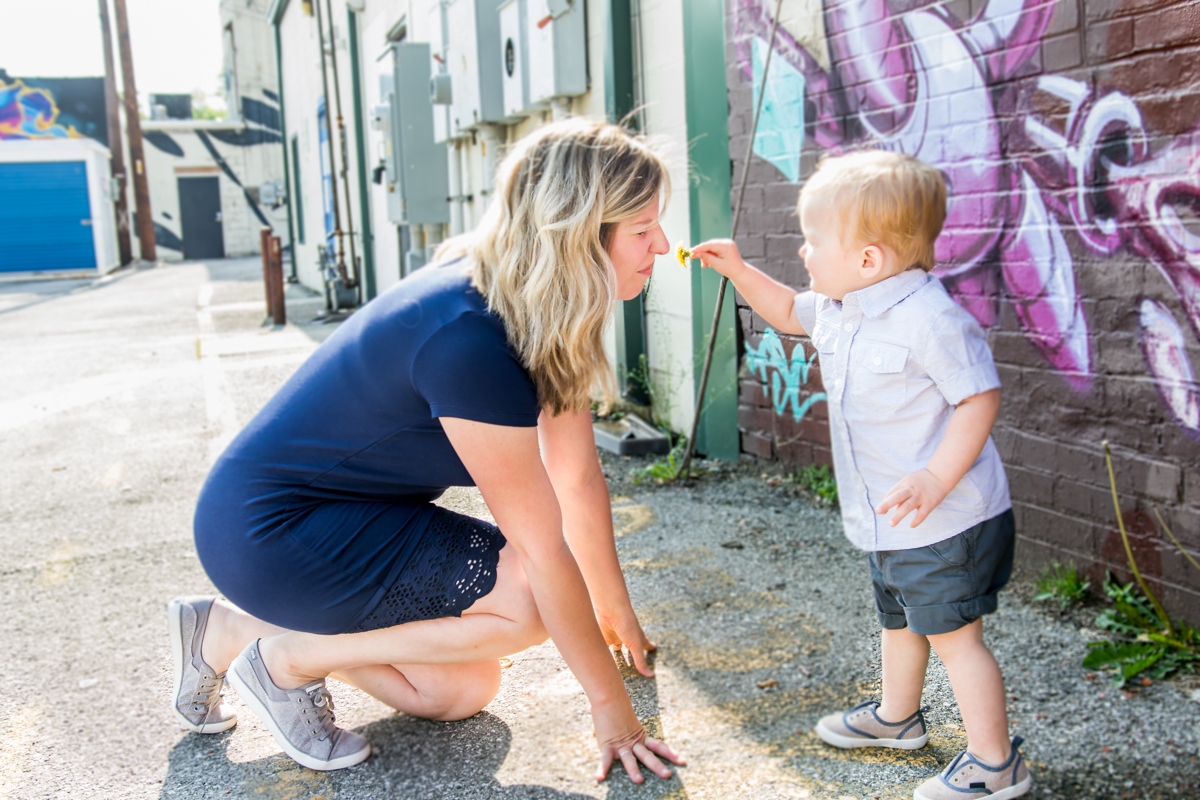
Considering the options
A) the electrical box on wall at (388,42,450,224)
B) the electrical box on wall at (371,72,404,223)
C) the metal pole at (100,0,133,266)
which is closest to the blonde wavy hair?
the electrical box on wall at (388,42,450,224)

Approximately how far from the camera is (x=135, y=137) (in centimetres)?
2719

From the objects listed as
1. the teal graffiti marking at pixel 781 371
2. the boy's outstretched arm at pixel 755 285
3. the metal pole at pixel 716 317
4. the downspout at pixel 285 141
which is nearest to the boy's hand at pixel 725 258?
the boy's outstretched arm at pixel 755 285

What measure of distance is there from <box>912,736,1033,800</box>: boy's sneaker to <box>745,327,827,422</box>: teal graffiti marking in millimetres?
1996

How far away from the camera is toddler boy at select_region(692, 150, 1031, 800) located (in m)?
1.77

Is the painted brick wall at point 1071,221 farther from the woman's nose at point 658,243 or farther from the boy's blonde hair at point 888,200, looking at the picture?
the woman's nose at point 658,243

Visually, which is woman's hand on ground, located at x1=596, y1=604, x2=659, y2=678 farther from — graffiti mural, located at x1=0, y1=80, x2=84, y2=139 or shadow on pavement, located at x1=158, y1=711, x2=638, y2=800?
graffiti mural, located at x1=0, y1=80, x2=84, y2=139

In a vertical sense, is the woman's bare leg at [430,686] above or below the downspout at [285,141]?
below

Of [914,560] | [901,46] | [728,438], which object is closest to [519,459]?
[914,560]

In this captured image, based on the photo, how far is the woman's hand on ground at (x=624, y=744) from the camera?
6.48 ft

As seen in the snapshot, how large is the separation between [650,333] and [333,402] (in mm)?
3133

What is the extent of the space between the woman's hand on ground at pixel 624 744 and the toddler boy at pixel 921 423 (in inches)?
21.0

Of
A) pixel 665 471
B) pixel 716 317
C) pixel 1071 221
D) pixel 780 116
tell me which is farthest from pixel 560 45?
pixel 1071 221

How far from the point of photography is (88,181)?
86.4 ft

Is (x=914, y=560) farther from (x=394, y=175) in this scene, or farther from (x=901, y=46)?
(x=394, y=175)
